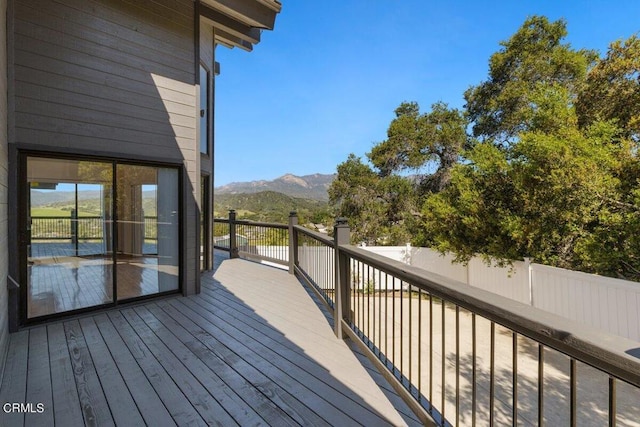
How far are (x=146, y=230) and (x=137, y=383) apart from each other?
2.43m

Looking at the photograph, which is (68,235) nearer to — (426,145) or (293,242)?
(293,242)

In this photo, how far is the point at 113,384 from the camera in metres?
2.21

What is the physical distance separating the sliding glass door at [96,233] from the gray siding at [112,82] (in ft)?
0.77

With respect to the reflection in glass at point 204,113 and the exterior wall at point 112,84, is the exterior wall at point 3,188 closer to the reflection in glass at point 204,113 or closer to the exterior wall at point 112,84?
the exterior wall at point 112,84

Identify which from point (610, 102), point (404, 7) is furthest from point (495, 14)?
point (610, 102)

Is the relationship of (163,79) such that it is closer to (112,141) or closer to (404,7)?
(112,141)

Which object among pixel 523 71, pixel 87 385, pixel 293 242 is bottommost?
pixel 87 385

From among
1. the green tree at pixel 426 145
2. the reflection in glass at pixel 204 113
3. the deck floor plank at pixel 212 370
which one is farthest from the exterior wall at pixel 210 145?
the green tree at pixel 426 145

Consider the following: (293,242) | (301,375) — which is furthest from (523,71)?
(301,375)


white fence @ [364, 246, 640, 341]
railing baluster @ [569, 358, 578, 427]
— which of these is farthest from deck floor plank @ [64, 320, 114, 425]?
white fence @ [364, 246, 640, 341]

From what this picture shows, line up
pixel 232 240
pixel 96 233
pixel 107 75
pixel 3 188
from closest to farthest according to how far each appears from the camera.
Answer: pixel 3 188
pixel 107 75
pixel 96 233
pixel 232 240

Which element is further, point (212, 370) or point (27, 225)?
point (27, 225)

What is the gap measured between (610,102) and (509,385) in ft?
21.7

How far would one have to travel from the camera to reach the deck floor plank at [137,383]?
1.88 m
